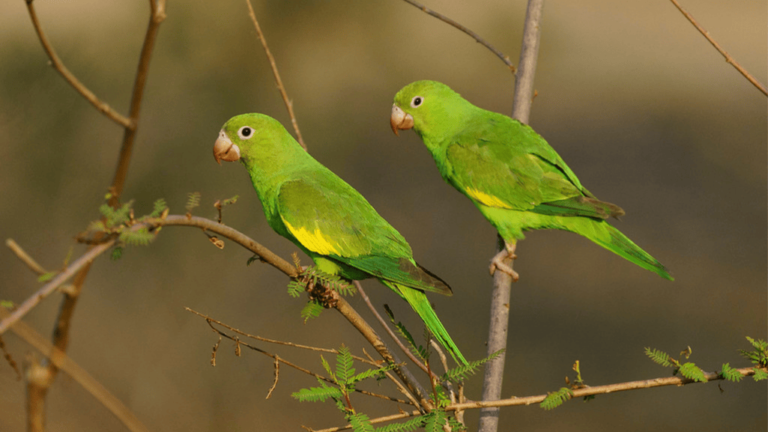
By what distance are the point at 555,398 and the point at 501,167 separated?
38.2 inches

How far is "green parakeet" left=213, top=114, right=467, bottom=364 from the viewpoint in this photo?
55.9 inches

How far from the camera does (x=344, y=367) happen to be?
1182mm

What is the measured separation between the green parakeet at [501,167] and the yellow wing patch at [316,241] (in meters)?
0.50

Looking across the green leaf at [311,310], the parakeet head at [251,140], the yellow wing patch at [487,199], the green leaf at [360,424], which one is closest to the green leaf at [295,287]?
the green leaf at [311,310]

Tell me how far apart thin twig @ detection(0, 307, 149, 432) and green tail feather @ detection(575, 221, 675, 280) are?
4.13ft

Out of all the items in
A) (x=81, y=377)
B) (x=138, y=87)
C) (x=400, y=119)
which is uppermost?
(x=400, y=119)

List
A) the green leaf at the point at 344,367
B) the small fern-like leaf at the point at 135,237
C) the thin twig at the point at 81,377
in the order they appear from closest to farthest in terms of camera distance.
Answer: the thin twig at the point at 81,377
the small fern-like leaf at the point at 135,237
the green leaf at the point at 344,367

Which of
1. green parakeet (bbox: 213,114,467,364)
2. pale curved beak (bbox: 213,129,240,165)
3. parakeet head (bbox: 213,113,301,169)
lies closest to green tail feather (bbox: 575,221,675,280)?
green parakeet (bbox: 213,114,467,364)

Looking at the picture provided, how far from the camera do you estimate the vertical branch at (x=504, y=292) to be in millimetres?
1388

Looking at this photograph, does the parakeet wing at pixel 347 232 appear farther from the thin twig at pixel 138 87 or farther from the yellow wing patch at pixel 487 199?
the thin twig at pixel 138 87

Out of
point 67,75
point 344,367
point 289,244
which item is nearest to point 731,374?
point 344,367

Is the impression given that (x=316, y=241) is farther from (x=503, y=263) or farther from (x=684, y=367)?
(x=684, y=367)

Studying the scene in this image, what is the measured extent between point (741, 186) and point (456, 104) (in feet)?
15.8

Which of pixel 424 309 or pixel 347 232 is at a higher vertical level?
pixel 347 232
